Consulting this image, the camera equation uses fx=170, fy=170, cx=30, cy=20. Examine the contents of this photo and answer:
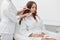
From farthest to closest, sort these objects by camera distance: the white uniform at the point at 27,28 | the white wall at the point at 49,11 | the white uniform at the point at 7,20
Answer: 1. the white wall at the point at 49,11
2. the white uniform at the point at 27,28
3. the white uniform at the point at 7,20

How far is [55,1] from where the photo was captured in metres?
3.24

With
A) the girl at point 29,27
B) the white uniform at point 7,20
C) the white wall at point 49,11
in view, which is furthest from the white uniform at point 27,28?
the white wall at point 49,11

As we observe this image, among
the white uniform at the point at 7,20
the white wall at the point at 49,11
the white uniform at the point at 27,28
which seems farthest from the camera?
the white wall at the point at 49,11

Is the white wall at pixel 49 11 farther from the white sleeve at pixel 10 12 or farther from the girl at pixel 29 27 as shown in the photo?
the white sleeve at pixel 10 12

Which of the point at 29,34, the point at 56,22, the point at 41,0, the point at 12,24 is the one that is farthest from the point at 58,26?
the point at 12,24

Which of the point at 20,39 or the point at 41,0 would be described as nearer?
the point at 20,39

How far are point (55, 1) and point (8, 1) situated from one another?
1292mm

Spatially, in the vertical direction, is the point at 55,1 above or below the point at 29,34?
above

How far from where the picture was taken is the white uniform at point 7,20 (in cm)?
212

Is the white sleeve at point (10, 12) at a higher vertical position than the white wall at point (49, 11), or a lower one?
higher

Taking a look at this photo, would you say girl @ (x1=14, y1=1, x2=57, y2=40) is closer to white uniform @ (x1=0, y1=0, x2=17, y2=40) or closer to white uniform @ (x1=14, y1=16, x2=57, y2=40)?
white uniform @ (x1=14, y1=16, x2=57, y2=40)

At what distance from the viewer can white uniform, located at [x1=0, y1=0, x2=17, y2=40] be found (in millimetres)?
2117

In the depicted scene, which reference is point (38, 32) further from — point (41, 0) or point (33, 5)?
point (41, 0)

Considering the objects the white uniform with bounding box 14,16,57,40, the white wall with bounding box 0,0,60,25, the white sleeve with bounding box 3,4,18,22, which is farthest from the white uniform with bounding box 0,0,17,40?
the white wall with bounding box 0,0,60,25
